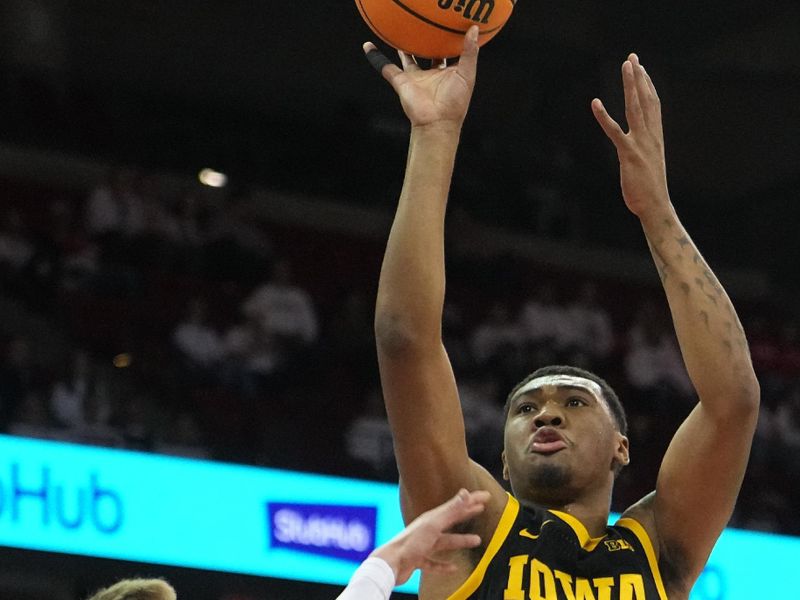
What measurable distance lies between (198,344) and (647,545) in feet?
23.7

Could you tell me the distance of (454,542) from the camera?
2.53 meters

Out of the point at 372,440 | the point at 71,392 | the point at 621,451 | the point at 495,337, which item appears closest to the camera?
the point at 621,451

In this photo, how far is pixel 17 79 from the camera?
13164 mm

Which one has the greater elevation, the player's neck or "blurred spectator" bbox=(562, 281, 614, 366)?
"blurred spectator" bbox=(562, 281, 614, 366)

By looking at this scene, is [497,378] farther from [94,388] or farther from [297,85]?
[297,85]

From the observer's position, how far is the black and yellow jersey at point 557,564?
2.77m

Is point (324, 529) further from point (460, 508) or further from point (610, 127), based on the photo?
point (460, 508)

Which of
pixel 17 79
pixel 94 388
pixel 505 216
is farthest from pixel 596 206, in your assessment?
pixel 94 388

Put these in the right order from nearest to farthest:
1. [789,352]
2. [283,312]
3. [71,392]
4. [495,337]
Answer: [71,392]
[283,312]
[495,337]
[789,352]

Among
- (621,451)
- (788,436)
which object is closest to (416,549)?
(621,451)

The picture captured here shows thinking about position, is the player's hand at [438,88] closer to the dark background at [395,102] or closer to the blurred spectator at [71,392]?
the blurred spectator at [71,392]

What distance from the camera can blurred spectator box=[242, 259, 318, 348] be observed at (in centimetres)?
1051

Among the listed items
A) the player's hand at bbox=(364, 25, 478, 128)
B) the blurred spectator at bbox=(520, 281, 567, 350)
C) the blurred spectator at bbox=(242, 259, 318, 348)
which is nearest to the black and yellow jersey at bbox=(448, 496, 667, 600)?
the player's hand at bbox=(364, 25, 478, 128)

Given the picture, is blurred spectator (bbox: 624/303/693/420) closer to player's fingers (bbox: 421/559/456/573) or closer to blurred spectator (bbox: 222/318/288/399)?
blurred spectator (bbox: 222/318/288/399)
